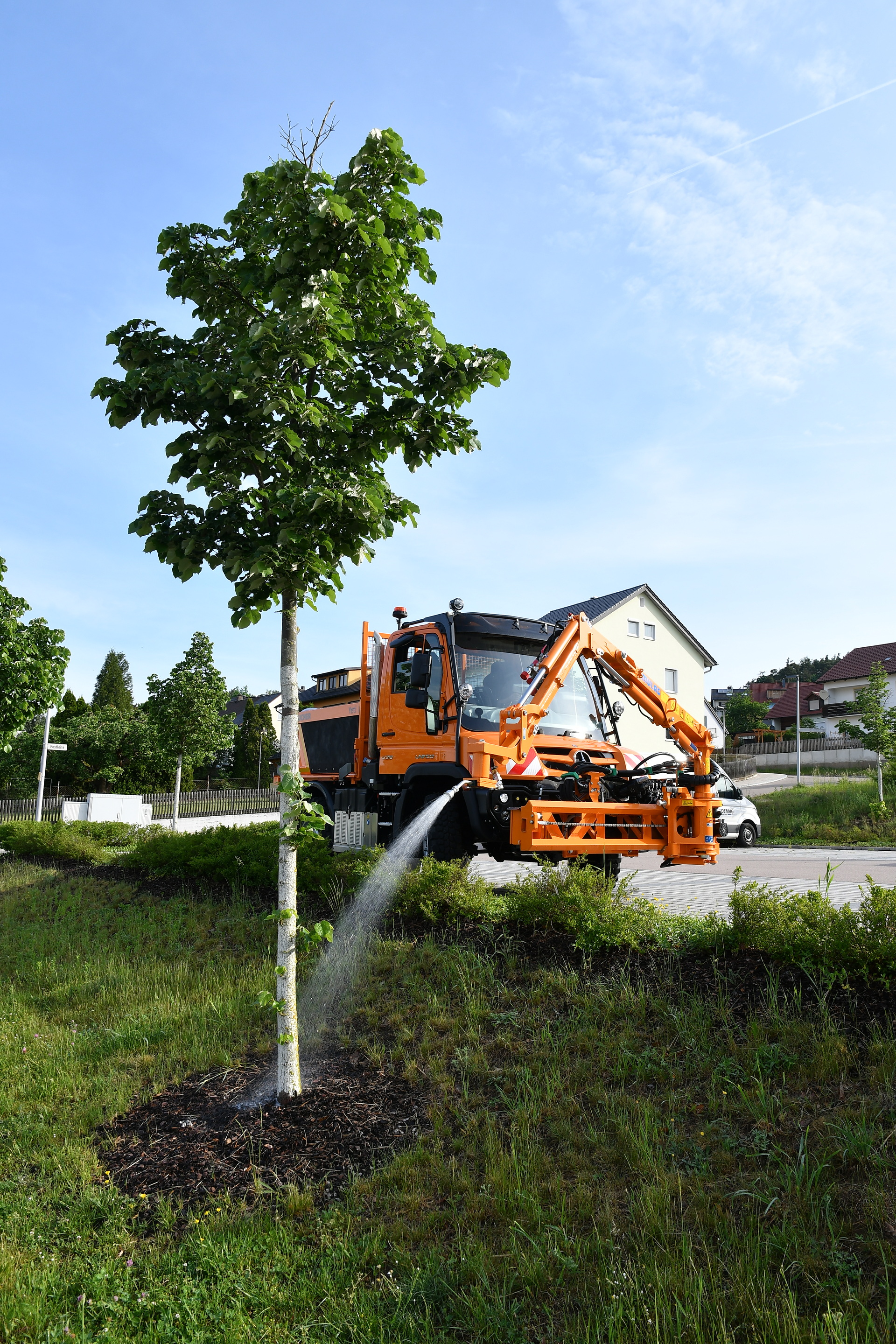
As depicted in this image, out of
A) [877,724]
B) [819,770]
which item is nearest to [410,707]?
[877,724]

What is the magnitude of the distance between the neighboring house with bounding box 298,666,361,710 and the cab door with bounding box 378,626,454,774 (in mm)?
1064

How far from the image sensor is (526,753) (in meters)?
7.33

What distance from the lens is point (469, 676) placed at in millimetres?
8359

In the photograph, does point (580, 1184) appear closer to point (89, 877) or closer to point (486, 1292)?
point (486, 1292)

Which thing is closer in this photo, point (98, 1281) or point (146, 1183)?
point (98, 1281)

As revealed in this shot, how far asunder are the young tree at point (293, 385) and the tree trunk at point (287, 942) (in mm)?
12

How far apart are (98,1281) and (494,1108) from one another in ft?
5.96

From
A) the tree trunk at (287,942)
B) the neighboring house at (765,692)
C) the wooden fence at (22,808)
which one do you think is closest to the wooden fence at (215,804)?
the wooden fence at (22,808)

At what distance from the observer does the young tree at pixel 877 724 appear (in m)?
23.1

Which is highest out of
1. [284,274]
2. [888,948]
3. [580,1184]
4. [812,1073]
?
[284,274]

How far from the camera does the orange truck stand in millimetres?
7301

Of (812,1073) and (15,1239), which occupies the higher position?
(812,1073)

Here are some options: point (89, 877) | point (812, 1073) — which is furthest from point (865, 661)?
point (812, 1073)

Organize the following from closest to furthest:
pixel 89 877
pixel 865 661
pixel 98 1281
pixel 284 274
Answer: pixel 98 1281 → pixel 284 274 → pixel 89 877 → pixel 865 661
